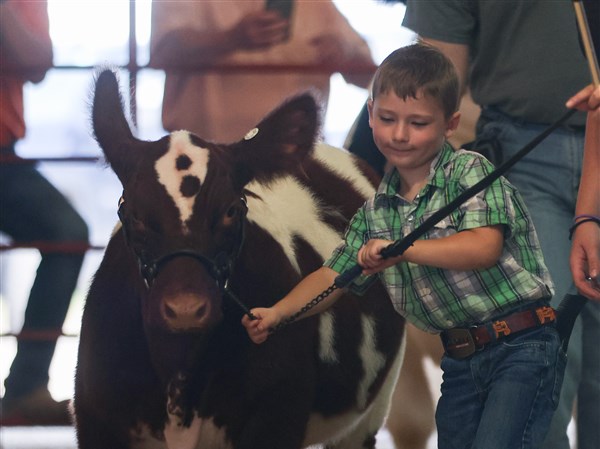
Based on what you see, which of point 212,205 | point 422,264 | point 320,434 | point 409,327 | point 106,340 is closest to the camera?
point 422,264

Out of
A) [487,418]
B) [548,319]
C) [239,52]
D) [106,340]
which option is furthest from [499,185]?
[239,52]

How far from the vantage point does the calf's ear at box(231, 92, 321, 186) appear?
2.49 meters

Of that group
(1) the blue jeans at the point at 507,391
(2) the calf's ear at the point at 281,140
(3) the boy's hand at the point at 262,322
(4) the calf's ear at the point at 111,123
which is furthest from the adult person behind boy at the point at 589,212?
(4) the calf's ear at the point at 111,123

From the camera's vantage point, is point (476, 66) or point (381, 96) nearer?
point (381, 96)

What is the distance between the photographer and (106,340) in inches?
97.3

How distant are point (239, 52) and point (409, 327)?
1132mm

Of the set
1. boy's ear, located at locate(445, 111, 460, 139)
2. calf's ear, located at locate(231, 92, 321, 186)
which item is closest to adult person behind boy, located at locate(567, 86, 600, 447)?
boy's ear, located at locate(445, 111, 460, 139)

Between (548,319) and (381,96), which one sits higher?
(381,96)

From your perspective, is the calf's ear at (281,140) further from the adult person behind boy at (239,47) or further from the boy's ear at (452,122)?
the adult person behind boy at (239,47)

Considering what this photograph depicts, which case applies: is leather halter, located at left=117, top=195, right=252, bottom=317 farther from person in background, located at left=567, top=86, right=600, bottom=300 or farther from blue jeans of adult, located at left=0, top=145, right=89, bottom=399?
blue jeans of adult, located at left=0, top=145, right=89, bottom=399

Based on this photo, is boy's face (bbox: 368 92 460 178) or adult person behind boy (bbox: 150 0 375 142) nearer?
boy's face (bbox: 368 92 460 178)

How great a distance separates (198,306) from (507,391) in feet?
1.96

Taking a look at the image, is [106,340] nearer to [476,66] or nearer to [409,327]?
[476,66]

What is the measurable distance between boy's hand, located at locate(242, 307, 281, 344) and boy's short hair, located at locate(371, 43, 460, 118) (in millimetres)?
462
